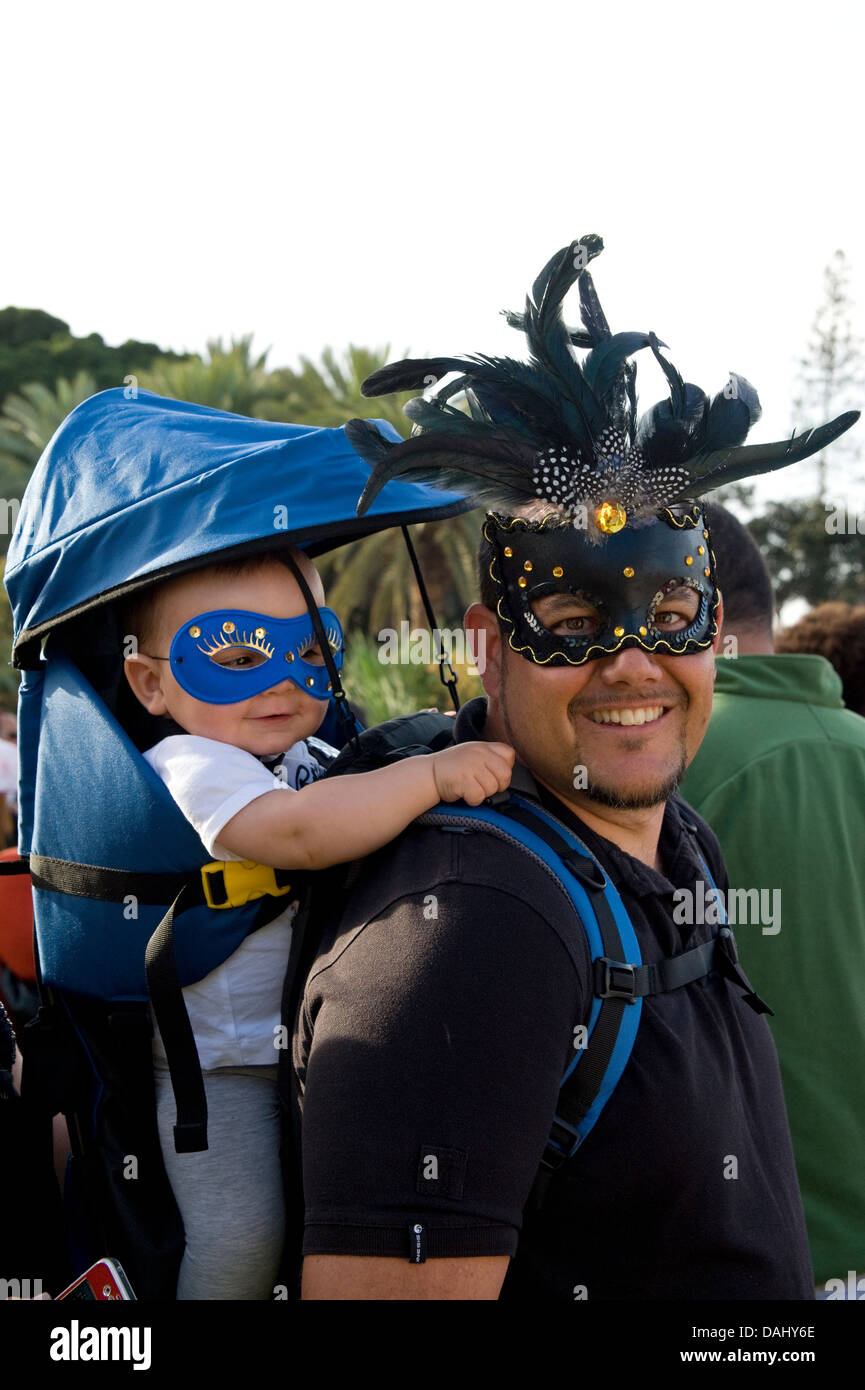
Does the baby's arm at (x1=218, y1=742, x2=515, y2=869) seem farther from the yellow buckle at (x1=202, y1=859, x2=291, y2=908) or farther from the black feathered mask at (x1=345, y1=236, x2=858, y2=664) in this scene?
the black feathered mask at (x1=345, y1=236, x2=858, y2=664)

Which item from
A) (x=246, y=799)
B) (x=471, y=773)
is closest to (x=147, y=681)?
(x=246, y=799)

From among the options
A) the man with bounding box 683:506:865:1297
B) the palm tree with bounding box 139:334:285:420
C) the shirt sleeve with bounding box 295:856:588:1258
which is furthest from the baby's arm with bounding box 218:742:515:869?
the palm tree with bounding box 139:334:285:420

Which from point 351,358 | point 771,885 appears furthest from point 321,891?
point 351,358

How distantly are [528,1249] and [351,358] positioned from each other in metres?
20.9

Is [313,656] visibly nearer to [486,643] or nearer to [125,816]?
[486,643]

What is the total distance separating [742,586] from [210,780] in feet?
7.49

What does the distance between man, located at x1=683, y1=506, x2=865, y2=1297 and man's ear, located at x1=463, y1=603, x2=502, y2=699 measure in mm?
1023

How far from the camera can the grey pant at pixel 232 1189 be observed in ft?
8.46

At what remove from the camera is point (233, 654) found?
8.97 feet

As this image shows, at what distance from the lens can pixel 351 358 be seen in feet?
71.6

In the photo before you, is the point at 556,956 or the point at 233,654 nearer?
the point at 556,956

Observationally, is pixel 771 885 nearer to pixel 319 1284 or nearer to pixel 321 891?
pixel 321 891

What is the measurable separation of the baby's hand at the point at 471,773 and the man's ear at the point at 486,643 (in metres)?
0.35

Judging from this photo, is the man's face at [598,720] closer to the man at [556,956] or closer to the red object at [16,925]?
the man at [556,956]
